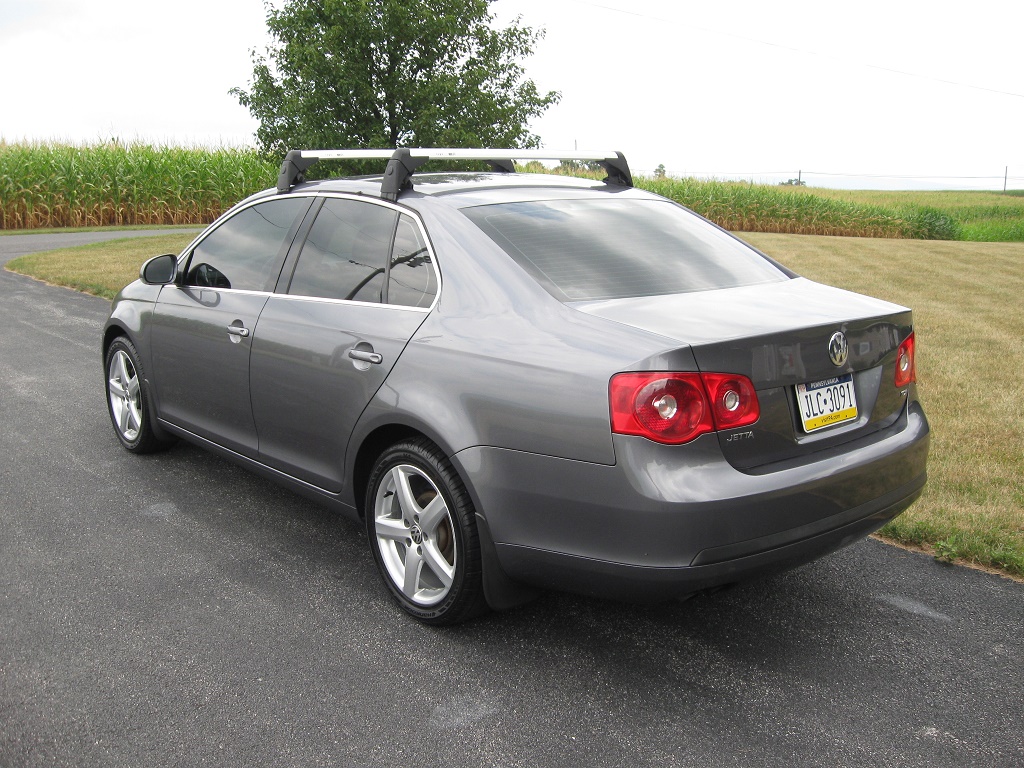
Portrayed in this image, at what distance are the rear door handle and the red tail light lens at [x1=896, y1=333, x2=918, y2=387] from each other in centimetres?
193

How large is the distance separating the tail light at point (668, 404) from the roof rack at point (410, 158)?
4.93ft

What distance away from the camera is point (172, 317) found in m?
5.00

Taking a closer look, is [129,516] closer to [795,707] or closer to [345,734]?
[345,734]

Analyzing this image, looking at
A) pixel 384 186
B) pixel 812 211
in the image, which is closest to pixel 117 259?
pixel 384 186

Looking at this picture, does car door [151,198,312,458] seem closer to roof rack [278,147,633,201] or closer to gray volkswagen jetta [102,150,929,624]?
gray volkswagen jetta [102,150,929,624]

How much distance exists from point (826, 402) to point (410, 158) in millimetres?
1936

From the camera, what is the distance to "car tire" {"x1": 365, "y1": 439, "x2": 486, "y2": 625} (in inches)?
130

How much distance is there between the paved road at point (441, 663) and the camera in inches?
110

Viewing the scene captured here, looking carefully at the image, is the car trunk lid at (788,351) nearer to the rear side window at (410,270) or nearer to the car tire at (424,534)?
the rear side window at (410,270)

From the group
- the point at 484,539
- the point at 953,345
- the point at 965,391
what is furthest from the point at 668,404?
the point at 953,345

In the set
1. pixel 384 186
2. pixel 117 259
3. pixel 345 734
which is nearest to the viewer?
pixel 345 734

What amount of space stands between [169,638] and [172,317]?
2089mm

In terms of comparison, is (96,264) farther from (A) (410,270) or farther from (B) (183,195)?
(A) (410,270)

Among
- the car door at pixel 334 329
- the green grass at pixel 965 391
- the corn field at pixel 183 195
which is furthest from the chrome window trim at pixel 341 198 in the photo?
the corn field at pixel 183 195
